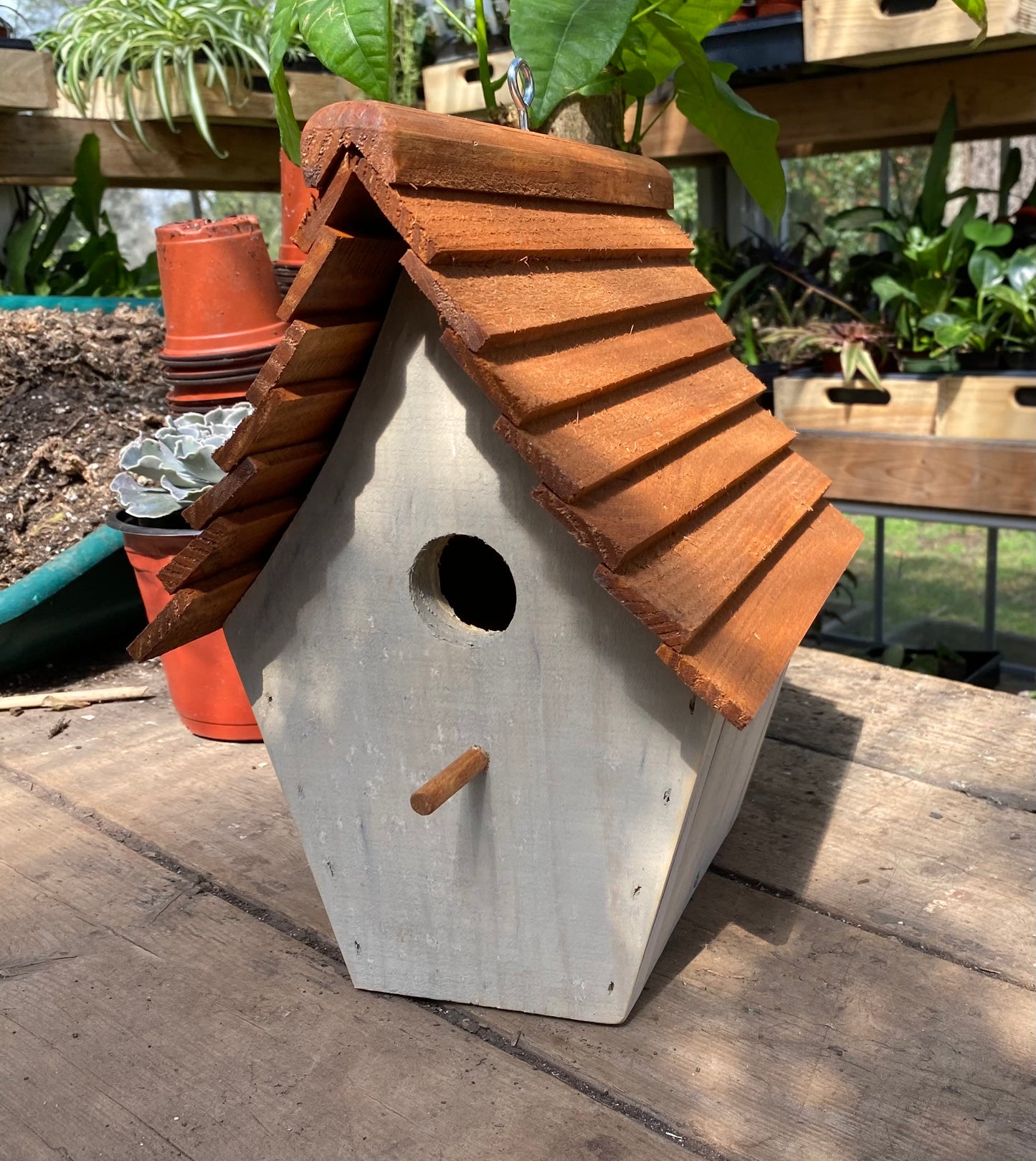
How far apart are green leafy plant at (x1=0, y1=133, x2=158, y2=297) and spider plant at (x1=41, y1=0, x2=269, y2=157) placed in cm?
14

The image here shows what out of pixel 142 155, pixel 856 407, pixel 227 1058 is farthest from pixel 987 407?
pixel 142 155

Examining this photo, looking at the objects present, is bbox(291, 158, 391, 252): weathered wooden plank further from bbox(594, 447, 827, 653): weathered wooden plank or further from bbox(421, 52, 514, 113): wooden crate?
bbox(421, 52, 514, 113): wooden crate

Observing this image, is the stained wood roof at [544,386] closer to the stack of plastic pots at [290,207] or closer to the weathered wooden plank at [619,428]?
the weathered wooden plank at [619,428]

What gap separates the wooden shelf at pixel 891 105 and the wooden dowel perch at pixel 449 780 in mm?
1710

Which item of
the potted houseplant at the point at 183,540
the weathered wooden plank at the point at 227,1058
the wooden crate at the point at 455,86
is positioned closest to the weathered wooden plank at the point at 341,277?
the weathered wooden plank at the point at 227,1058

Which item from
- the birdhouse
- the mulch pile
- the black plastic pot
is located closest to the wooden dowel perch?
the birdhouse

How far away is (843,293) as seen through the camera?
2410 millimetres

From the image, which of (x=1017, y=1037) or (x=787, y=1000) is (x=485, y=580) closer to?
(x=787, y=1000)

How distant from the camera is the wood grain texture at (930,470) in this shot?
73.9 inches

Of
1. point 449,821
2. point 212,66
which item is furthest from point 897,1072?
point 212,66

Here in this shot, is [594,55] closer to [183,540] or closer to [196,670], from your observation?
[183,540]

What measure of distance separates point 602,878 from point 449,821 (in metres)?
0.14

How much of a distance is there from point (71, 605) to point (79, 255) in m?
1.29

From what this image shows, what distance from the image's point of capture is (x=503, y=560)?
931 millimetres
